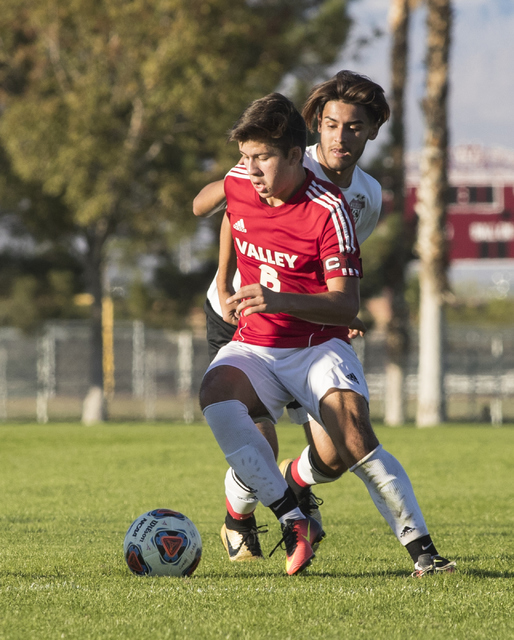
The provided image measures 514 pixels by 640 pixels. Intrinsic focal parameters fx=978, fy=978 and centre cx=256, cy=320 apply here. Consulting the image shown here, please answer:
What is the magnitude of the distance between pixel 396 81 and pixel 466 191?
19.4m

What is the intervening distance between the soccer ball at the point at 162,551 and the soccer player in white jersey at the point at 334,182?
646 millimetres

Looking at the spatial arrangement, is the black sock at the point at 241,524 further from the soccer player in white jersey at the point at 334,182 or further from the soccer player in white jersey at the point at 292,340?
the soccer player in white jersey at the point at 292,340

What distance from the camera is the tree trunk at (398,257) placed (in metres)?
23.9

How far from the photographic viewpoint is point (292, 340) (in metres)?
4.88

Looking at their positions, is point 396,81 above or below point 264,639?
above

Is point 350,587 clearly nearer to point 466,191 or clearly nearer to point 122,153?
point 122,153

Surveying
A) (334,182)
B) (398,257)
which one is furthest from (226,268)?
(398,257)

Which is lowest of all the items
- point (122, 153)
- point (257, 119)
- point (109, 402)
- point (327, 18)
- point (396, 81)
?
point (109, 402)

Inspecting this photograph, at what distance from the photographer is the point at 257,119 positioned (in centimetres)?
455

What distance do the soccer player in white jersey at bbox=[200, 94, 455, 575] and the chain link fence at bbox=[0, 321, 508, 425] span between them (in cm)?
2083

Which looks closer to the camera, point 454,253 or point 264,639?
point 264,639

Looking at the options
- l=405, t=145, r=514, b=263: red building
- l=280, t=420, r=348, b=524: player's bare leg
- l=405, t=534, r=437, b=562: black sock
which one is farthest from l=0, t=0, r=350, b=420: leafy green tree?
l=405, t=534, r=437, b=562: black sock

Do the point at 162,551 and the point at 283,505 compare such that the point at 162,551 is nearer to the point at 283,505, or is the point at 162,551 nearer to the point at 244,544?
the point at 283,505

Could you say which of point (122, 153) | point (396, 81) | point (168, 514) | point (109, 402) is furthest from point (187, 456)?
point (109, 402)
